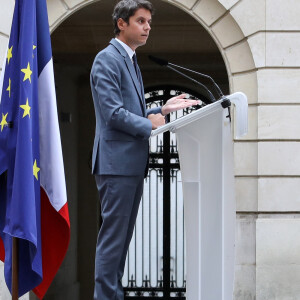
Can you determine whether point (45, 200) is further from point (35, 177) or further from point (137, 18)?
point (137, 18)

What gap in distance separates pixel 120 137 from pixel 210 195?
0.48 m

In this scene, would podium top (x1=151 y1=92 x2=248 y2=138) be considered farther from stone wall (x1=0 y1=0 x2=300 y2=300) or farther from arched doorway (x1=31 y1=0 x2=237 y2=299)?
arched doorway (x1=31 y1=0 x2=237 y2=299)

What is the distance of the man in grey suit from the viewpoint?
161 inches

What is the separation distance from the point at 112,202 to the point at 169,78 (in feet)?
31.1

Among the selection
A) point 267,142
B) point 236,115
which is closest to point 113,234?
point 236,115

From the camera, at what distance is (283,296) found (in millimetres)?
8414

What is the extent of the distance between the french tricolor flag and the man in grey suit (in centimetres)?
20

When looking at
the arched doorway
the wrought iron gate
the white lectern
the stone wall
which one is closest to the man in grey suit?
the white lectern

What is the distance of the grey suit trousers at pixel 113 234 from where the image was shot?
4051 millimetres

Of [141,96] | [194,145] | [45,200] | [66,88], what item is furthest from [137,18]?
[66,88]

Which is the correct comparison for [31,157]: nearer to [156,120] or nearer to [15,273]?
[15,273]

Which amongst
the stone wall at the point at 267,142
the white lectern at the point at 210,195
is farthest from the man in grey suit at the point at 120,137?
the stone wall at the point at 267,142

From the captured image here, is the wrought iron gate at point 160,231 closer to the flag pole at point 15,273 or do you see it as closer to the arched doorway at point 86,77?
the arched doorway at point 86,77

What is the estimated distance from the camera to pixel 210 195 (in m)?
4.11
